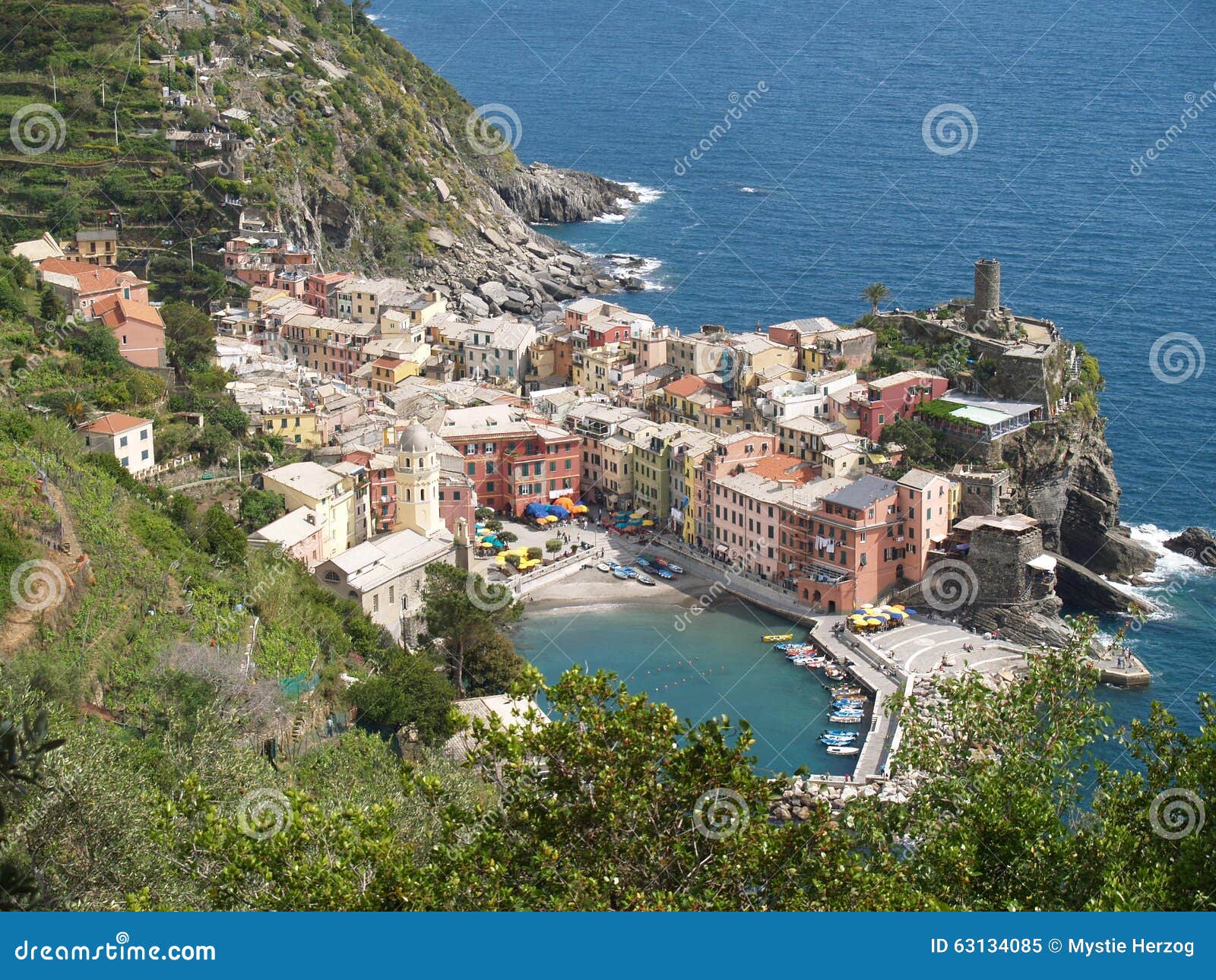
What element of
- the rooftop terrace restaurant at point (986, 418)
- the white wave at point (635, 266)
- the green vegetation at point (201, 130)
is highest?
the green vegetation at point (201, 130)

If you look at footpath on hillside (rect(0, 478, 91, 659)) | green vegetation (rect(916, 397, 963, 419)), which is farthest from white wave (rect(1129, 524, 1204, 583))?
footpath on hillside (rect(0, 478, 91, 659))

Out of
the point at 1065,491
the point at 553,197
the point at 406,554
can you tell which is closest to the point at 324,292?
the point at 406,554

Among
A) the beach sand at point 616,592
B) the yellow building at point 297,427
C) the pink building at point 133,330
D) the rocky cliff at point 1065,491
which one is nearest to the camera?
the beach sand at point 616,592

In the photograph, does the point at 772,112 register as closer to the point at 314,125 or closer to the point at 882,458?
the point at 314,125

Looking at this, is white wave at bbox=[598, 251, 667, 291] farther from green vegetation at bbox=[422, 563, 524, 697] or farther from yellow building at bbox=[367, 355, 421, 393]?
green vegetation at bbox=[422, 563, 524, 697]

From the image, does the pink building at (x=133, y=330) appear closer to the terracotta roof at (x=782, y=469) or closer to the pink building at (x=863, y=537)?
the terracotta roof at (x=782, y=469)

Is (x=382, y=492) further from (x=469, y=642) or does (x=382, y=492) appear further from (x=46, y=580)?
(x=46, y=580)

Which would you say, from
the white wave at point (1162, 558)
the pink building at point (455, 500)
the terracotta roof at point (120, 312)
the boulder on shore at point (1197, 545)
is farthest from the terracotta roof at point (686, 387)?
the terracotta roof at point (120, 312)
